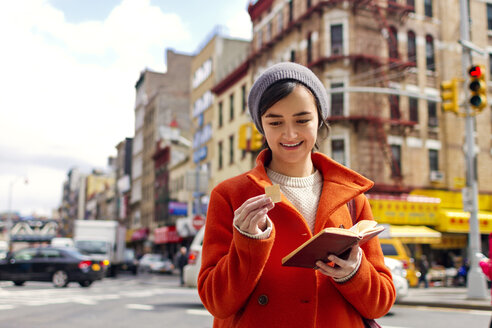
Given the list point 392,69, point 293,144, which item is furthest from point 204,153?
point 293,144

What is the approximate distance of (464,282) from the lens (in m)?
24.5

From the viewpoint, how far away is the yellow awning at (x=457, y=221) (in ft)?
97.5

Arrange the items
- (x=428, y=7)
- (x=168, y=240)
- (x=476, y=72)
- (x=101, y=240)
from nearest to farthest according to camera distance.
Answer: (x=476, y=72) → (x=101, y=240) → (x=428, y=7) → (x=168, y=240)

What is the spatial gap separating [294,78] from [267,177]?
441mm

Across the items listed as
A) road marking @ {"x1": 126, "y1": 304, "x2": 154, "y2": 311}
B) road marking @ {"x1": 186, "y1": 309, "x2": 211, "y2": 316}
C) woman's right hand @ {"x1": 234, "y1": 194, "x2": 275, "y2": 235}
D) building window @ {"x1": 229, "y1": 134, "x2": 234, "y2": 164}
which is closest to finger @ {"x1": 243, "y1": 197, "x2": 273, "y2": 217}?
woman's right hand @ {"x1": 234, "y1": 194, "x2": 275, "y2": 235}

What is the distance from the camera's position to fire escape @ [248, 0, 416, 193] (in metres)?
29.3

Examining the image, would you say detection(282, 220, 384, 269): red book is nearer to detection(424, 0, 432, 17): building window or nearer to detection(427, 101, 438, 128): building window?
detection(427, 101, 438, 128): building window

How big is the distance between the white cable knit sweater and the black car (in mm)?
20315

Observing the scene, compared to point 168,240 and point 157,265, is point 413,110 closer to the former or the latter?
point 157,265

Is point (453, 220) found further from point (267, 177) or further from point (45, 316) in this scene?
point (267, 177)

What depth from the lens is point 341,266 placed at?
2.09 metres

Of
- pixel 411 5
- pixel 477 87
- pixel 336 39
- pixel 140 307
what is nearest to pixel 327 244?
pixel 140 307

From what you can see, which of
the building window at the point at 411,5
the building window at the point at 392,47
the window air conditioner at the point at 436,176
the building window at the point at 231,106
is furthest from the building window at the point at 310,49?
the building window at the point at 231,106

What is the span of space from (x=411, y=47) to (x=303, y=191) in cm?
3137
